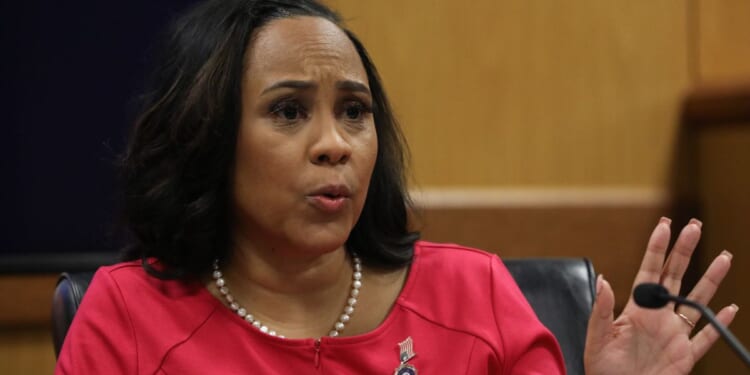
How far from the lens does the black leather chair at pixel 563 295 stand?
5.85 ft

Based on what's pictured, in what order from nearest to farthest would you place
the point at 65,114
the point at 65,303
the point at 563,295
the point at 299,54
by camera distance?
1. the point at 299,54
2. the point at 65,303
3. the point at 563,295
4. the point at 65,114

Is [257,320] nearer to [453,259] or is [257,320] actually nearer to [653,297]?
[453,259]

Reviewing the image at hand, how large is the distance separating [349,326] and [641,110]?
5.06 feet

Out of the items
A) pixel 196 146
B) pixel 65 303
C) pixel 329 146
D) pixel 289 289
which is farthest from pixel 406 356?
pixel 65 303

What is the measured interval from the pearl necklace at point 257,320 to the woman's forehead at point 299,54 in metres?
0.31

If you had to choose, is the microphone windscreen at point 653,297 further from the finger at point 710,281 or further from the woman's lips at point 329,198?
the woman's lips at point 329,198

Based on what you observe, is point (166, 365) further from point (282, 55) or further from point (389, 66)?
point (389, 66)

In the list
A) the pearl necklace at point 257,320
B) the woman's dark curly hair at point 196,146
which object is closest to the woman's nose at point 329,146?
the woman's dark curly hair at point 196,146

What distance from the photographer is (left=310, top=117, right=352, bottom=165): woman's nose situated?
4.90 ft

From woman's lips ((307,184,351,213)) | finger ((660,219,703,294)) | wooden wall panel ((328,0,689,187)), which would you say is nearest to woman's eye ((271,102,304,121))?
woman's lips ((307,184,351,213))

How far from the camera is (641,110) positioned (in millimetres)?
2893

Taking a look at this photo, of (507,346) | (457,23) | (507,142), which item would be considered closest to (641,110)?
(507,142)

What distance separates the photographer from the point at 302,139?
Result: 150 cm

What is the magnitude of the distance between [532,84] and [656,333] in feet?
4.62
